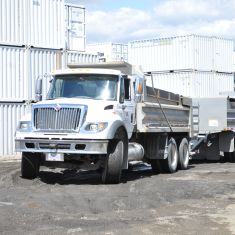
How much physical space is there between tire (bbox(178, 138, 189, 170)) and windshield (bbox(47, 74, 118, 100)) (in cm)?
495

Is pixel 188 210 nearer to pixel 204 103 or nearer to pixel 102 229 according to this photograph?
pixel 102 229

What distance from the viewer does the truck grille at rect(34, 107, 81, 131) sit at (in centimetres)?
1169

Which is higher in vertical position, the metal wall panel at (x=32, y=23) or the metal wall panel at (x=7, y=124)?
the metal wall panel at (x=32, y=23)

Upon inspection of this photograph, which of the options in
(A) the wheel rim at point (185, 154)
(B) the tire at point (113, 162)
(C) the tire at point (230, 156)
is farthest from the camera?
(C) the tire at point (230, 156)

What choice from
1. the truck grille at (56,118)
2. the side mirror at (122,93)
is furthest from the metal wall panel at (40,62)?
the truck grille at (56,118)

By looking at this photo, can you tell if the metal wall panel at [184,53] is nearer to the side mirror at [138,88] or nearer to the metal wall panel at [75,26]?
the metal wall panel at [75,26]

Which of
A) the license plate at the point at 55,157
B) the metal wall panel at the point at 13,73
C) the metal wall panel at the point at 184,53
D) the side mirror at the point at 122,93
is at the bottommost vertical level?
the license plate at the point at 55,157

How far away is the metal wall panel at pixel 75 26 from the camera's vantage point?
80.3ft

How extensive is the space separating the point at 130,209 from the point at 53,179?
4520 mm

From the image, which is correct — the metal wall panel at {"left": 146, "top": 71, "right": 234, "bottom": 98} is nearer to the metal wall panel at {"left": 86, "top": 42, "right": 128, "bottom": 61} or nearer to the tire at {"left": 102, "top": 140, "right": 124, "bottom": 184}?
the metal wall panel at {"left": 86, "top": 42, "right": 128, "bottom": 61}

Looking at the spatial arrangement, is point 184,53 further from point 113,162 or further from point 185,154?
point 113,162

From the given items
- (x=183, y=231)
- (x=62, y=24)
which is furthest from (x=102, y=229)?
(x=62, y=24)

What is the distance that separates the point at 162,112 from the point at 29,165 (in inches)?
167

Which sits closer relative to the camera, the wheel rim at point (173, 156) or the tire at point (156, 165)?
the tire at point (156, 165)
